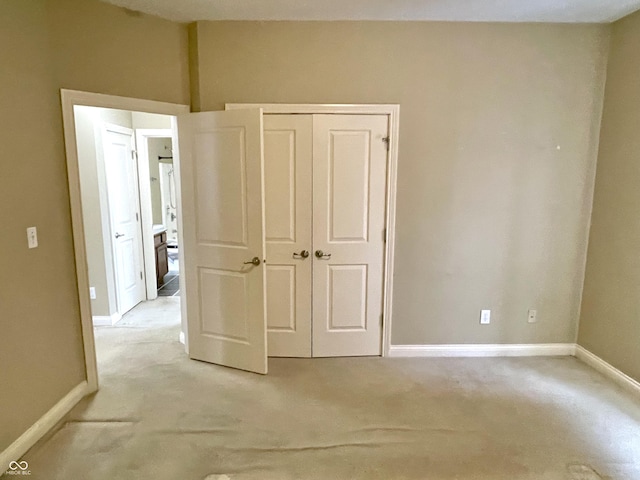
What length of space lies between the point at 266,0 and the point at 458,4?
134cm

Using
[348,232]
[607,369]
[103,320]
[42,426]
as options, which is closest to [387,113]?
[348,232]

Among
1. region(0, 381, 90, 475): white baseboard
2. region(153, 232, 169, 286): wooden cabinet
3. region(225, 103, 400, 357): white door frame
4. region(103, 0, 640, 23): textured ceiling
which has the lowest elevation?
region(0, 381, 90, 475): white baseboard

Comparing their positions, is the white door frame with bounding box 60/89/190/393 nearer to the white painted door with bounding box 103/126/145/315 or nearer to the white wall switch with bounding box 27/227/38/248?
the white wall switch with bounding box 27/227/38/248

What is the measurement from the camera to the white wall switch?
2.25 meters

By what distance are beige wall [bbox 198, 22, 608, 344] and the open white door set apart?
1.26 feet

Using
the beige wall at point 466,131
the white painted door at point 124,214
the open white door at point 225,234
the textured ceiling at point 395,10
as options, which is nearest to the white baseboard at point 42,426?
the open white door at point 225,234

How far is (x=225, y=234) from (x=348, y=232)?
1.02 metres

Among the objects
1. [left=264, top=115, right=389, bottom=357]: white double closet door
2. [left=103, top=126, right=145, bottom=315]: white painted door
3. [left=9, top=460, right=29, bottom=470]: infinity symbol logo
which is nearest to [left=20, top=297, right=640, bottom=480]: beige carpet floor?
[left=9, top=460, right=29, bottom=470]: infinity symbol logo

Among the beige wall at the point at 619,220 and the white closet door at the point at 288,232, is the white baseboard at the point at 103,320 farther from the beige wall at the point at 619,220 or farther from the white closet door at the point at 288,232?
the beige wall at the point at 619,220

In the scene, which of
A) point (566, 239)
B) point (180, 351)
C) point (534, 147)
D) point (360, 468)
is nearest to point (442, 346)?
point (566, 239)

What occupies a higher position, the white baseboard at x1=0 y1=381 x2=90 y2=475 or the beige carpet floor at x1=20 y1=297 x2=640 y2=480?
the white baseboard at x1=0 y1=381 x2=90 y2=475

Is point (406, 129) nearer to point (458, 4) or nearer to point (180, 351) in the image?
point (458, 4)

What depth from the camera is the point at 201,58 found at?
3064mm

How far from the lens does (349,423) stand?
245 centimetres
